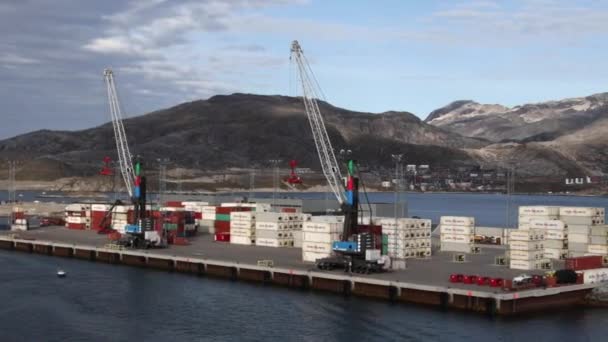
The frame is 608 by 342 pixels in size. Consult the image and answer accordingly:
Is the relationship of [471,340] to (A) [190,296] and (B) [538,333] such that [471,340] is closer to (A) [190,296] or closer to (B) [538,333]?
(B) [538,333]

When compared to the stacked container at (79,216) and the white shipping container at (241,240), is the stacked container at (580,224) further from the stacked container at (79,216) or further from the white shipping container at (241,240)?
the stacked container at (79,216)

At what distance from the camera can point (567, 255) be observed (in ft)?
260

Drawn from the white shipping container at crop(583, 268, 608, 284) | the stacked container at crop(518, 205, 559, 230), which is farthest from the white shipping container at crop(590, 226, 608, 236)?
the white shipping container at crop(583, 268, 608, 284)

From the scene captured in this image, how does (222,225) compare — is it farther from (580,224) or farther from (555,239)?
(580,224)

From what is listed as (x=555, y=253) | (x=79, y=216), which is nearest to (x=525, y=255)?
(x=555, y=253)

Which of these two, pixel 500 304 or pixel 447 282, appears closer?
pixel 500 304

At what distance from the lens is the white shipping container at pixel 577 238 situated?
78.9m

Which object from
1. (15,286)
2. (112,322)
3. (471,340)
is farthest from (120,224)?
(471,340)

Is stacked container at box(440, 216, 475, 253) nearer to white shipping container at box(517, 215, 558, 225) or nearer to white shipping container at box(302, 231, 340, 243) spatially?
white shipping container at box(517, 215, 558, 225)

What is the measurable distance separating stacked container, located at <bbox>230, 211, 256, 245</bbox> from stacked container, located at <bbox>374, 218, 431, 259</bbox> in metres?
19.5

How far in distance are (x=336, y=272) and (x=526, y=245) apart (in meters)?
17.3

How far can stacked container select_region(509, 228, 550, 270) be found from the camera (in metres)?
72.0

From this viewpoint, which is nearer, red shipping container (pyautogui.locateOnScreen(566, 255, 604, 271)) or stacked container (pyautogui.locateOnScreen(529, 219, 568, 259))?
red shipping container (pyautogui.locateOnScreen(566, 255, 604, 271))

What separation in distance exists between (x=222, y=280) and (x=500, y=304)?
94.9ft
